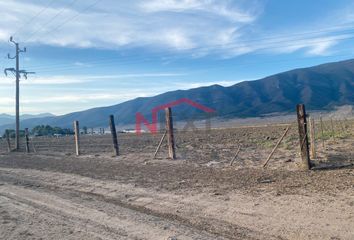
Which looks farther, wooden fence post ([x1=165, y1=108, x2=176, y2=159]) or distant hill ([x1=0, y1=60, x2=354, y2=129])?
distant hill ([x1=0, y1=60, x2=354, y2=129])

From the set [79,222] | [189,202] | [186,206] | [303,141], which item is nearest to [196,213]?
[186,206]

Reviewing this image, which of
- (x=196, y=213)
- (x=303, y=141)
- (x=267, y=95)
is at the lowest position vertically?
(x=196, y=213)

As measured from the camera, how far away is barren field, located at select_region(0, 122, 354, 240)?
820cm

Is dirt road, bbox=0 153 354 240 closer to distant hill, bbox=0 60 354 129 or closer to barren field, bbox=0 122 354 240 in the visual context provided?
barren field, bbox=0 122 354 240

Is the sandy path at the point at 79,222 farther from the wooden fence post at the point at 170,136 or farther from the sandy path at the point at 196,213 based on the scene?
the wooden fence post at the point at 170,136

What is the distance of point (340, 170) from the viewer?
1314 cm

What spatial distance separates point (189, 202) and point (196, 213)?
41.5 inches

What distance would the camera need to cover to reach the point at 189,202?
1072 centimetres

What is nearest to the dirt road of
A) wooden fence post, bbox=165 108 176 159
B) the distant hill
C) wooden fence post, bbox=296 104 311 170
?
wooden fence post, bbox=296 104 311 170

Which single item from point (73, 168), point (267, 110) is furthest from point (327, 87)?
point (73, 168)

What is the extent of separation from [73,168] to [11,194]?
644 cm

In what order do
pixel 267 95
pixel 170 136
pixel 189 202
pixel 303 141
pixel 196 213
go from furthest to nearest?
pixel 267 95
pixel 170 136
pixel 303 141
pixel 189 202
pixel 196 213

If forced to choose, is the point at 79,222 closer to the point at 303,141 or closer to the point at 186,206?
the point at 186,206

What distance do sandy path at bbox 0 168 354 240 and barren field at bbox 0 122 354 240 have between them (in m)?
0.02
